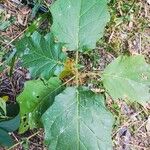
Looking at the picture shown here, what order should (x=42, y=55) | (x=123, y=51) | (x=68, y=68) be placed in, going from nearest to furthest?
(x=42, y=55) → (x=68, y=68) → (x=123, y=51)

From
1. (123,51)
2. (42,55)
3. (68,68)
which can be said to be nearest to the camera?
(42,55)

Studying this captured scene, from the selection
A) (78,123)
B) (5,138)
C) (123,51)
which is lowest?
(5,138)

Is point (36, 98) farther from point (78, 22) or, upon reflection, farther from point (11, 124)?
point (78, 22)

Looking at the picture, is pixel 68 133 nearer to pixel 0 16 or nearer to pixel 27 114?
pixel 27 114

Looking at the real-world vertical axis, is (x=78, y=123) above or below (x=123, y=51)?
below

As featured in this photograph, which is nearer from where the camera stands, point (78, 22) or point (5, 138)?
point (78, 22)

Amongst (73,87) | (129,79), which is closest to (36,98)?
(73,87)

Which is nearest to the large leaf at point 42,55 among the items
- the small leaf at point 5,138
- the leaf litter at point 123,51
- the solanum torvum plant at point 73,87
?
the solanum torvum plant at point 73,87

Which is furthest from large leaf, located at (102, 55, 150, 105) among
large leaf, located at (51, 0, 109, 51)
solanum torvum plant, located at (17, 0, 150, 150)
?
large leaf, located at (51, 0, 109, 51)
